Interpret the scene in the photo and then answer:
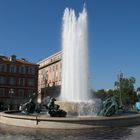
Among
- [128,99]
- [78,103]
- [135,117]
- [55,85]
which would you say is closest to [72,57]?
[78,103]

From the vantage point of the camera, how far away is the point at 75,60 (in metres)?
31.6

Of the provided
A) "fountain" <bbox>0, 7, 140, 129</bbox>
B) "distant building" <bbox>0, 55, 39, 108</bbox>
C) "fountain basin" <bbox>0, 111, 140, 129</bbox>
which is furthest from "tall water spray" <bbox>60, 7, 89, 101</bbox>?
"distant building" <bbox>0, 55, 39, 108</bbox>

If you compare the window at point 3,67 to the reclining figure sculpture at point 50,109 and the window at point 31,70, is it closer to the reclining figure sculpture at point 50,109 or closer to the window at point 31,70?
the window at point 31,70

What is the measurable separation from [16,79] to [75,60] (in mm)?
53991

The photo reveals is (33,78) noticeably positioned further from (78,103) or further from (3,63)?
(78,103)

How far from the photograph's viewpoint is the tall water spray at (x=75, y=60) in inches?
1183

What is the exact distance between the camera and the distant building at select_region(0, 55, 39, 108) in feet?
265

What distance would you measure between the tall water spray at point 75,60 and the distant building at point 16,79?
157ft

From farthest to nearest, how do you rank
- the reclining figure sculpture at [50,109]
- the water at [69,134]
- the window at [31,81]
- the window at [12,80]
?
the window at [31,81]
the window at [12,80]
the reclining figure sculpture at [50,109]
the water at [69,134]

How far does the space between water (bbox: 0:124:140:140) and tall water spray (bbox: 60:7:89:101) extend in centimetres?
→ 950

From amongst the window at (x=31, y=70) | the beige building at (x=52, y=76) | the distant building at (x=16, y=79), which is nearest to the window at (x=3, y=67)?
the distant building at (x=16, y=79)

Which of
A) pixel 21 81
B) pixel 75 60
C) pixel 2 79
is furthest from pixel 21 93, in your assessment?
pixel 75 60

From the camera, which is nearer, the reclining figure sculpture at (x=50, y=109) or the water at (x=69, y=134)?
the water at (x=69, y=134)

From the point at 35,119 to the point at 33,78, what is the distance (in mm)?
65224
